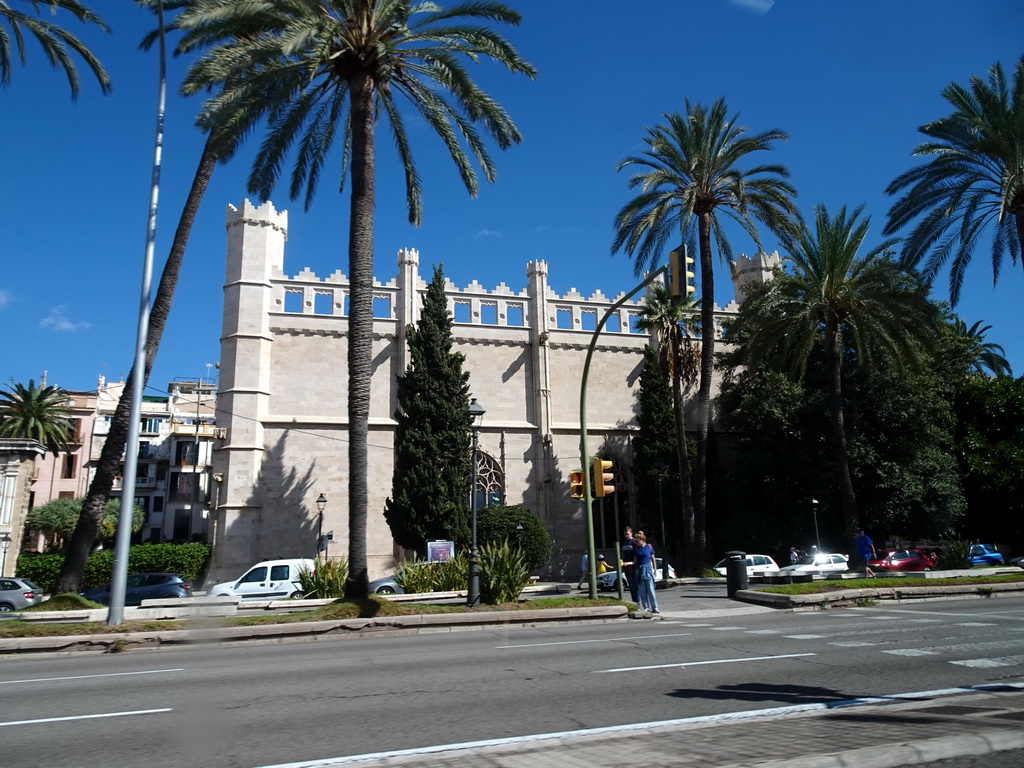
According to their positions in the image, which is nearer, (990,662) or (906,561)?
(990,662)

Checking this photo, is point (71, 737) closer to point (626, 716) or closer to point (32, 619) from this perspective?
point (626, 716)

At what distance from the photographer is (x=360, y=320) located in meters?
16.1

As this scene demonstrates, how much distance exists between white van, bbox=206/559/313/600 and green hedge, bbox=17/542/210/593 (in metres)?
10.3

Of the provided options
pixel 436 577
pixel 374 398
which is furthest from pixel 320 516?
pixel 436 577

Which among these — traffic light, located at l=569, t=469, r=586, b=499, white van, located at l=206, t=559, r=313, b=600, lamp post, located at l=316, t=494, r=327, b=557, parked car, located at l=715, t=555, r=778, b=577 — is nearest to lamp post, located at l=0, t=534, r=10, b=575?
lamp post, located at l=316, t=494, r=327, b=557

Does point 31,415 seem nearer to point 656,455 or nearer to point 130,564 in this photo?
point 130,564

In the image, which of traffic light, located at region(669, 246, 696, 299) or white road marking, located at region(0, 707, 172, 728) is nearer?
white road marking, located at region(0, 707, 172, 728)

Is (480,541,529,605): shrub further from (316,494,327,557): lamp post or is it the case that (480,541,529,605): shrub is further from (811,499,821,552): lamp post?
(811,499,821,552): lamp post

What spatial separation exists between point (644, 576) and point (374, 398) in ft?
74.9

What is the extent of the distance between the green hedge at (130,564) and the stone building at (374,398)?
1.79 meters

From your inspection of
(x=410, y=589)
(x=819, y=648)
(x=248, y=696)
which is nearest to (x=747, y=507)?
(x=410, y=589)

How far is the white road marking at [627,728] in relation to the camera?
502 centimetres

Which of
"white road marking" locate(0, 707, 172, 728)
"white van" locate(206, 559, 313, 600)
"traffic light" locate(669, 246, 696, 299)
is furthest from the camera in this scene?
"white van" locate(206, 559, 313, 600)

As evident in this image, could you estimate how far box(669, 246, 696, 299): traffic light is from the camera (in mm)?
12180
